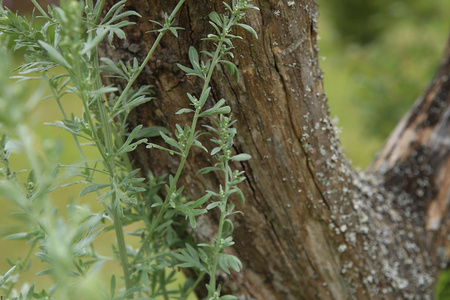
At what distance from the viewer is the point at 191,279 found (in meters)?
1.07

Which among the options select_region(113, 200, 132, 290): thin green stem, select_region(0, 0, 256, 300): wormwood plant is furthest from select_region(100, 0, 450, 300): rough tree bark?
select_region(113, 200, 132, 290): thin green stem

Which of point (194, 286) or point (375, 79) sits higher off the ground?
point (375, 79)

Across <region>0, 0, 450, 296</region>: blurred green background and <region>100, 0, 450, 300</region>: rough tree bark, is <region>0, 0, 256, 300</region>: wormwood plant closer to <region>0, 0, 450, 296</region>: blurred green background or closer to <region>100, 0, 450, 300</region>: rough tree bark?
<region>100, 0, 450, 300</region>: rough tree bark

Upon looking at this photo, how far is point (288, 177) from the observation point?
3.46 feet

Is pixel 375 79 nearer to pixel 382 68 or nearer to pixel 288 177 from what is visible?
pixel 382 68

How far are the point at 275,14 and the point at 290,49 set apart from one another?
0.09 metres

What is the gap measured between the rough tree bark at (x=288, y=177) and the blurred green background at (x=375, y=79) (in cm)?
124

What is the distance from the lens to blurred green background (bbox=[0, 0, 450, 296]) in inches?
119

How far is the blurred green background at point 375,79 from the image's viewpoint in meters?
3.04

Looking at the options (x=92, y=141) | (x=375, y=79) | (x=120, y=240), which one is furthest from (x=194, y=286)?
(x=375, y=79)

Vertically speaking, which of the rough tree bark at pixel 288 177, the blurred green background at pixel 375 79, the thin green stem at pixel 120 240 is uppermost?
the blurred green background at pixel 375 79

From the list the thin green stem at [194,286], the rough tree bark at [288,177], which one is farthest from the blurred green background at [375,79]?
the thin green stem at [194,286]

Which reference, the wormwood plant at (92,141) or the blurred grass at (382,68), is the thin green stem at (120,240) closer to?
the wormwood plant at (92,141)

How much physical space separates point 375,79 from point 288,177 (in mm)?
2480
